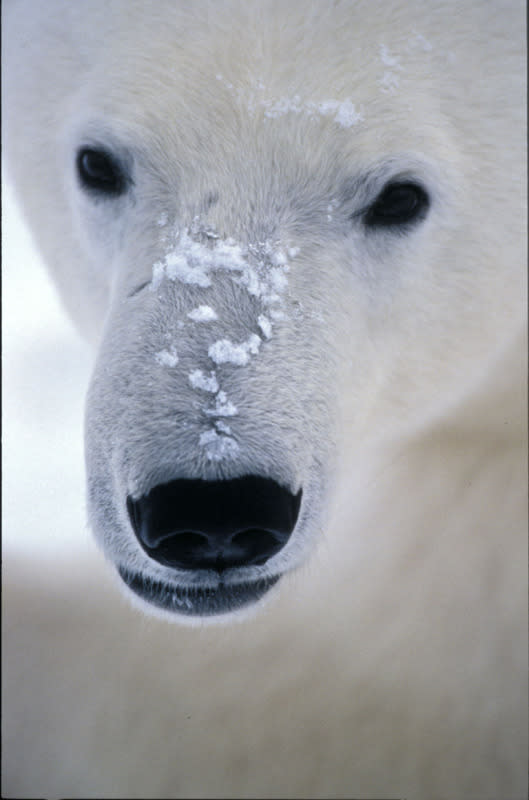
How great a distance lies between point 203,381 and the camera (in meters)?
0.96

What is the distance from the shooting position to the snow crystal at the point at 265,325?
106cm

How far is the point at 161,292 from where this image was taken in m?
1.09

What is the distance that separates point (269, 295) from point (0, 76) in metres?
0.95

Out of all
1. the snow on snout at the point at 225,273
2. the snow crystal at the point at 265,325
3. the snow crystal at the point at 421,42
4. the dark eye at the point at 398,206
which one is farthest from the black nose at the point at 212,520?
the snow crystal at the point at 421,42

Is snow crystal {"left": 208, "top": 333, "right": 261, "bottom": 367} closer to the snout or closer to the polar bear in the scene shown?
Answer: the polar bear

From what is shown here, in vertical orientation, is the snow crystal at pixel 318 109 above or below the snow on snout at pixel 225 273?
above

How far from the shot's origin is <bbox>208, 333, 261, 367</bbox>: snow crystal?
0.99 m

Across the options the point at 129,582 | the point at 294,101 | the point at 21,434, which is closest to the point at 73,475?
the point at 21,434

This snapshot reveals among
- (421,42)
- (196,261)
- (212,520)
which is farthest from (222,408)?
(421,42)

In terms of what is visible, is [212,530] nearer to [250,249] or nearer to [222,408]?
[222,408]

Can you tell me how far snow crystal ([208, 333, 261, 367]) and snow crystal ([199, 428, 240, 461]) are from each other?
115 millimetres

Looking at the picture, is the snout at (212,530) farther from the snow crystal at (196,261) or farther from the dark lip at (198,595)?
the snow crystal at (196,261)

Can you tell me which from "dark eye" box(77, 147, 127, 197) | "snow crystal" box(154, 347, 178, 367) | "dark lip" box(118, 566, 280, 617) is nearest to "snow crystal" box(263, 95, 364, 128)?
"dark eye" box(77, 147, 127, 197)

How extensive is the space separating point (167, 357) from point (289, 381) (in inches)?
6.4
